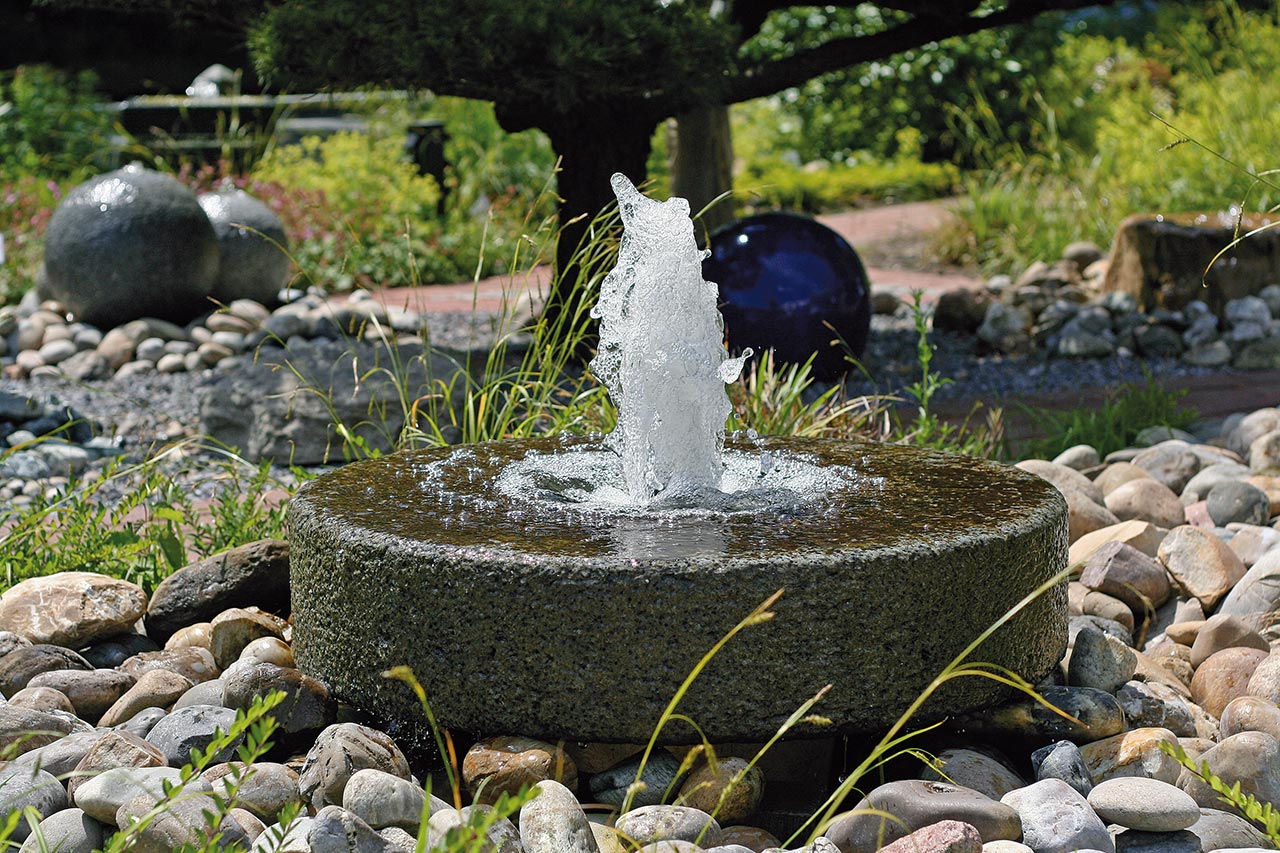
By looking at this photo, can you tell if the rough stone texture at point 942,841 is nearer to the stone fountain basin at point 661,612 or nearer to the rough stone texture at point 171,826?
the stone fountain basin at point 661,612

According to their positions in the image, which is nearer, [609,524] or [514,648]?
[514,648]

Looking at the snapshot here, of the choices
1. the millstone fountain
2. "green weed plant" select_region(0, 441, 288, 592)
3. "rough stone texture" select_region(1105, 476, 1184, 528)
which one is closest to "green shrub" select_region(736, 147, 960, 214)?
"rough stone texture" select_region(1105, 476, 1184, 528)

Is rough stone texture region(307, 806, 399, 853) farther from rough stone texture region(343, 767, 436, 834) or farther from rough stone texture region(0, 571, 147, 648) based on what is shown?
rough stone texture region(0, 571, 147, 648)

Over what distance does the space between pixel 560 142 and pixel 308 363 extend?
160 centimetres

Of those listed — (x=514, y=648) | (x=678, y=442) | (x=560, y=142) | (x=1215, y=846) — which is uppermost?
(x=560, y=142)

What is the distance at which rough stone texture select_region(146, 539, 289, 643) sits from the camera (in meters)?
3.29

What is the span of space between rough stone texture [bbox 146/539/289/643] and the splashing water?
941 mm

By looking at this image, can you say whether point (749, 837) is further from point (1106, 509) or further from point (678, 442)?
point (1106, 509)

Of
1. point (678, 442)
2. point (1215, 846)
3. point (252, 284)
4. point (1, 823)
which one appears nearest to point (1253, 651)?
point (1215, 846)

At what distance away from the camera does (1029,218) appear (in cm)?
961

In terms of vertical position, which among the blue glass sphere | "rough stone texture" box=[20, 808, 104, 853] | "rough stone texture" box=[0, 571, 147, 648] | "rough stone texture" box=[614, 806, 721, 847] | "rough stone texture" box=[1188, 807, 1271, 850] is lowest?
"rough stone texture" box=[1188, 807, 1271, 850]

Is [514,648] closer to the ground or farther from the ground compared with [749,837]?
farther from the ground

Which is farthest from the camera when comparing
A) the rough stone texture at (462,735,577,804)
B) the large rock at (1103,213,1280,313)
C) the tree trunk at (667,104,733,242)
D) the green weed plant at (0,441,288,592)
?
the tree trunk at (667,104,733,242)

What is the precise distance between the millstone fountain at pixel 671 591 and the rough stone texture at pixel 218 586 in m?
0.44
